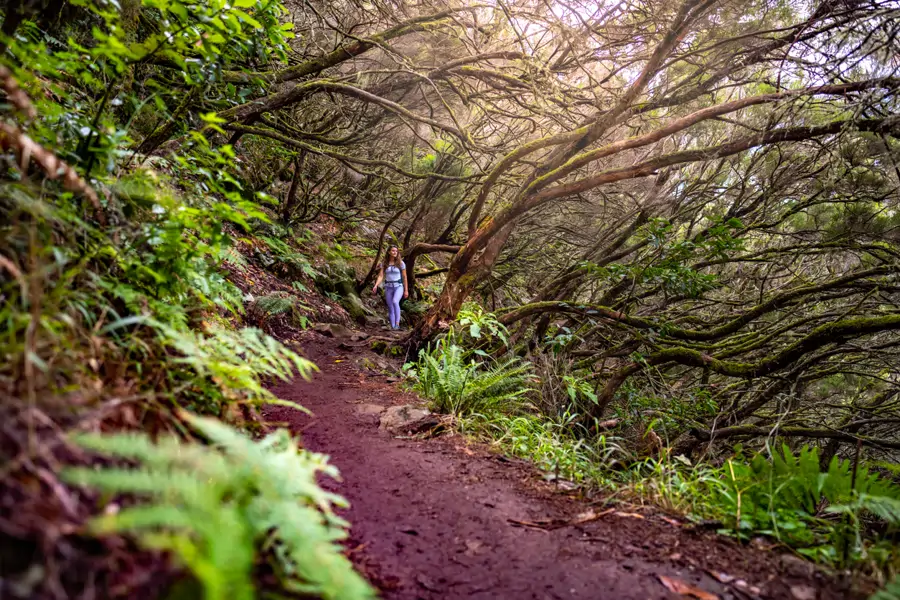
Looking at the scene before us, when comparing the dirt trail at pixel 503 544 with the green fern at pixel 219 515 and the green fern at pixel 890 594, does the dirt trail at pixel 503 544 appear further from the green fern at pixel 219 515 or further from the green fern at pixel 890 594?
the green fern at pixel 219 515

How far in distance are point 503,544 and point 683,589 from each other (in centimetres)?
83

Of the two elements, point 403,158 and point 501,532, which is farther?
point 403,158

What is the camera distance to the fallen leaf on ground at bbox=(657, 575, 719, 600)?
5.95 ft

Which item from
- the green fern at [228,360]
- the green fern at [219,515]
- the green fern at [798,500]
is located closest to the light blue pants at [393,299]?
the green fern at [228,360]

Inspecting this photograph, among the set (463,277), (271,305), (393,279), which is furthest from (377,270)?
(463,277)

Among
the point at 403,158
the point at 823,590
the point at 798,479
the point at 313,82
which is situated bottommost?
the point at 823,590

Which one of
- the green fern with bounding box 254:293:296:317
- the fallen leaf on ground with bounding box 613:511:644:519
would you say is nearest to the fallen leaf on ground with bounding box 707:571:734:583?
the fallen leaf on ground with bounding box 613:511:644:519

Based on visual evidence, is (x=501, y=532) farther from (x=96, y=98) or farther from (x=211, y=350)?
(x=96, y=98)

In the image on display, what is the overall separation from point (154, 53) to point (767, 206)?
28.8ft

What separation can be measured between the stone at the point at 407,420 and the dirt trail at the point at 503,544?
1.46 feet

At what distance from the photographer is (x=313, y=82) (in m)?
5.44

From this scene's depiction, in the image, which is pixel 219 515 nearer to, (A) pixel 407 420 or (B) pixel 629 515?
(B) pixel 629 515

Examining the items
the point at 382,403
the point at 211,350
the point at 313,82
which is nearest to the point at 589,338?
the point at 382,403

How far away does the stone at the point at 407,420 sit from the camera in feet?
13.5
